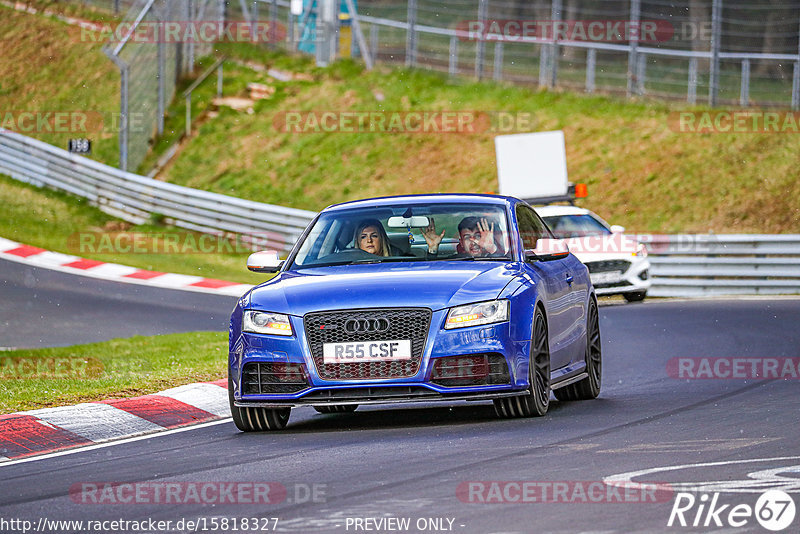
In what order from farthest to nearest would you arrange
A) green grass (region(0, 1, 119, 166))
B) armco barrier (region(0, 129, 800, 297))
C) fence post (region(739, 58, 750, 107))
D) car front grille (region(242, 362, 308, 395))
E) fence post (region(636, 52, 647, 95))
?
green grass (region(0, 1, 119, 166)), fence post (region(636, 52, 647, 95)), fence post (region(739, 58, 750, 107)), armco barrier (region(0, 129, 800, 297)), car front grille (region(242, 362, 308, 395))

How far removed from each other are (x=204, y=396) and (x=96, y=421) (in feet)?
5.01

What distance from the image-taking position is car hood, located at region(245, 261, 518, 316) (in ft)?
30.5

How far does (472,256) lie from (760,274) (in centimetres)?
1564

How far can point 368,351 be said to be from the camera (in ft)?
30.3

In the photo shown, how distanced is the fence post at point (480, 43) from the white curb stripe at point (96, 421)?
2494 cm

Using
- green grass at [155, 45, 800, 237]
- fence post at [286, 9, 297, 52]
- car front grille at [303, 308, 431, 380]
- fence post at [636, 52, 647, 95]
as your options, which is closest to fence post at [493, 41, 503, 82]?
green grass at [155, 45, 800, 237]

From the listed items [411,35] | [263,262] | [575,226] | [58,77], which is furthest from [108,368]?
[58,77]

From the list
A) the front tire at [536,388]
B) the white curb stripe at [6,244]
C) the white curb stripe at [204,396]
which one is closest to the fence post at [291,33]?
the white curb stripe at [6,244]

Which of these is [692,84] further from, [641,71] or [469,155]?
[469,155]

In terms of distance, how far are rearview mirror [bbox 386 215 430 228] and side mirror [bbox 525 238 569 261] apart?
72cm

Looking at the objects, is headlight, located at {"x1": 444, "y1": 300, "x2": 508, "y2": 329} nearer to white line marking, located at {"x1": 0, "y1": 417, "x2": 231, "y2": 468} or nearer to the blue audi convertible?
the blue audi convertible

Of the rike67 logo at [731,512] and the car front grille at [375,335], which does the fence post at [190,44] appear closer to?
the car front grille at [375,335]

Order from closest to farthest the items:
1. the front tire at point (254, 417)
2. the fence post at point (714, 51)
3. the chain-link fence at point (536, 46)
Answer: the front tire at point (254, 417)
the fence post at point (714, 51)
the chain-link fence at point (536, 46)

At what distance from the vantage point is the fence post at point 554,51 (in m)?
32.4
